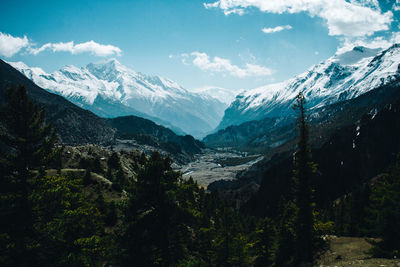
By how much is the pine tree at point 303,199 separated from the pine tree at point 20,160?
24.8 meters

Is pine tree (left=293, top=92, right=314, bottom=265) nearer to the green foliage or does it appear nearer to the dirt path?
the dirt path

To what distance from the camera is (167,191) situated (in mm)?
21703

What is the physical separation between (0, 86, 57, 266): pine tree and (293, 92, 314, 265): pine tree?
81.2 ft

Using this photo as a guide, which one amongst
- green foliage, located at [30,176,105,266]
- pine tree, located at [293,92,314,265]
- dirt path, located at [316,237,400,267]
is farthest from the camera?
pine tree, located at [293,92,314,265]

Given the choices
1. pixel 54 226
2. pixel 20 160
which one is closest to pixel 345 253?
pixel 54 226

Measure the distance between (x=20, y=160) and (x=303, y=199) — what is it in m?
27.2

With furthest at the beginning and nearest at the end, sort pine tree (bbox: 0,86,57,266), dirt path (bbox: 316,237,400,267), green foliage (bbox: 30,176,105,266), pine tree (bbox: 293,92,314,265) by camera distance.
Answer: pine tree (bbox: 293,92,314,265) → dirt path (bbox: 316,237,400,267) → green foliage (bbox: 30,176,105,266) → pine tree (bbox: 0,86,57,266)

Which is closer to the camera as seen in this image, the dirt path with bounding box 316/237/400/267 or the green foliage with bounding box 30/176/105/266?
the green foliage with bounding box 30/176/105/266

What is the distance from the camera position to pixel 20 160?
816 inches

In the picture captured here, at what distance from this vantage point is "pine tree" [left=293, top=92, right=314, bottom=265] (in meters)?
28.7

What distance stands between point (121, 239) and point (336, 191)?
109867mm

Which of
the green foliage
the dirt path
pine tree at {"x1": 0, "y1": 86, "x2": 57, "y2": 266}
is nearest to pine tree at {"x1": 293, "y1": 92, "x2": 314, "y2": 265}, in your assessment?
the dirt path

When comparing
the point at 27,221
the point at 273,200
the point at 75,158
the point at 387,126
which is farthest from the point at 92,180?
the point at 387,126

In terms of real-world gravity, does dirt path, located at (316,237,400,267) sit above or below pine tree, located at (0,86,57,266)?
below
